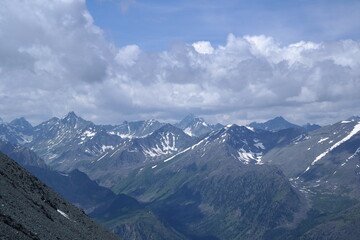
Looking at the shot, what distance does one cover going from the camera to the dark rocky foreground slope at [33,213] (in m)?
92.2

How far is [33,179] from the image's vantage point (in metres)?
164

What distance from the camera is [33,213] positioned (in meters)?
118

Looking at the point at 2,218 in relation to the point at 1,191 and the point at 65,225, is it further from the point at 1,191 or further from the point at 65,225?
the point at 65,225

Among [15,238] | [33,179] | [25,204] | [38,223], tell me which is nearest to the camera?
[15,238]

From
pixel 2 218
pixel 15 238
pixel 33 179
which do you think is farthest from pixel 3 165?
pixel 15 238

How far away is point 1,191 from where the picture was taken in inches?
4550

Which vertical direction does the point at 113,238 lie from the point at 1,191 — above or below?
below

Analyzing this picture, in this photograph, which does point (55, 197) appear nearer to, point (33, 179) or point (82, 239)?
point (33, 179)

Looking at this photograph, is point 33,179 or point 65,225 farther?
point 33,179

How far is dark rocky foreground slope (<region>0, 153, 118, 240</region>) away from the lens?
92.2 metres

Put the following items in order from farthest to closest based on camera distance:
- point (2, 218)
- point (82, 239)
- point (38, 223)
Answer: point (82, 239), point (38, 223), point (2, 218)

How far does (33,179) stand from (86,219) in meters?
23.8

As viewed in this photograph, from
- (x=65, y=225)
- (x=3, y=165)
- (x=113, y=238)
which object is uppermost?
(x=3, y=165)

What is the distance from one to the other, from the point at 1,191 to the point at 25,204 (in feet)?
25.9
